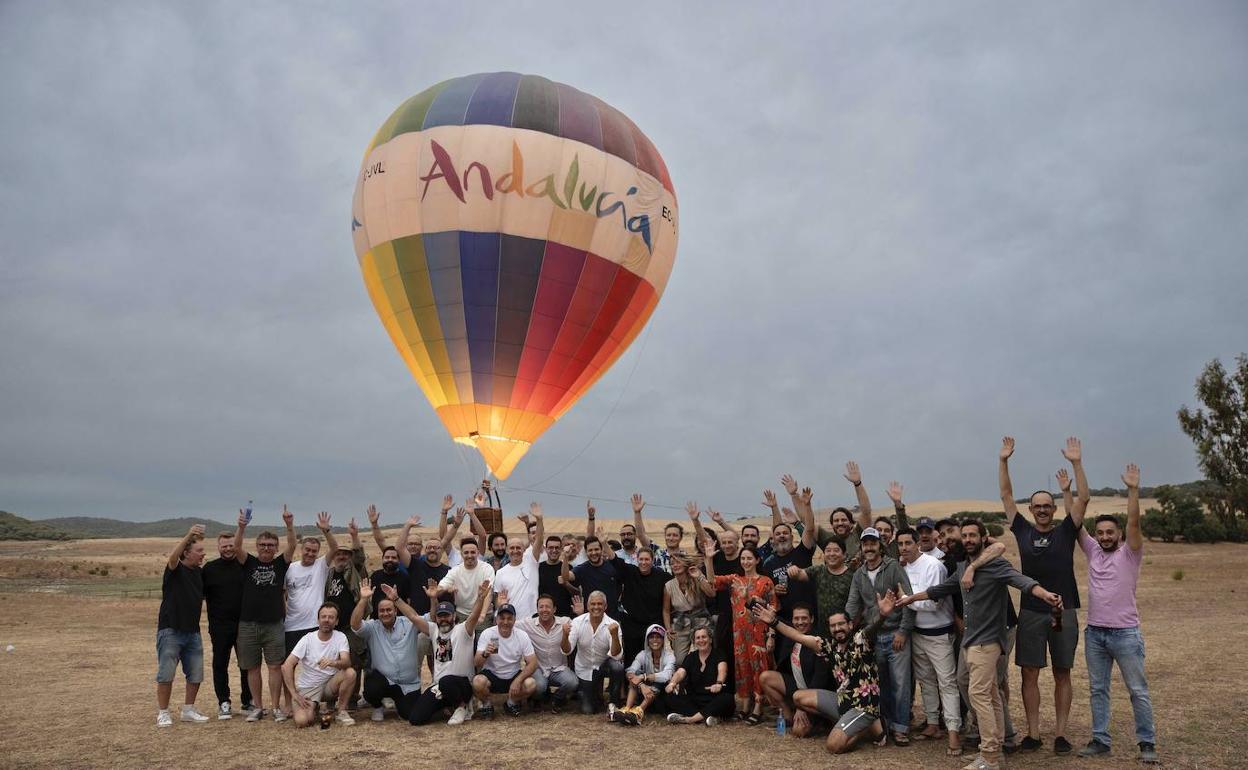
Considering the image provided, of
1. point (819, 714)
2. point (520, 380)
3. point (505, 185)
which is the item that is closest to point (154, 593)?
point (520, 380)

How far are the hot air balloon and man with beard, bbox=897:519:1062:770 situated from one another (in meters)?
13.4

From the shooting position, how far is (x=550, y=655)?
414 inches

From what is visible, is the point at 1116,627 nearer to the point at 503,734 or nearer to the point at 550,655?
the point at 550,655

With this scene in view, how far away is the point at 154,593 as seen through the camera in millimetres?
28750

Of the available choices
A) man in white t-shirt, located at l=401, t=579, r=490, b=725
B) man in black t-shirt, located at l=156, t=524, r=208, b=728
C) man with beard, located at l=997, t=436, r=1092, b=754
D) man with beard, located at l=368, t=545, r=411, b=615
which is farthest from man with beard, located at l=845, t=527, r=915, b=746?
man in black t-shirt, located at l=156, t=524, r=208, b=728

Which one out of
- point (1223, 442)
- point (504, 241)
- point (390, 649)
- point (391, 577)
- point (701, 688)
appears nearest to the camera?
point (701, 688)

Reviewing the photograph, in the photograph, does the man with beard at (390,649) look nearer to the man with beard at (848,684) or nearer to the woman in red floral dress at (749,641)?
the woman in red floral dress at (749,641)

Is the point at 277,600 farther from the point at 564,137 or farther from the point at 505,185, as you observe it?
the point at 564,137

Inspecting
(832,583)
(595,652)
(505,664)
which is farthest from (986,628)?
(505,664)

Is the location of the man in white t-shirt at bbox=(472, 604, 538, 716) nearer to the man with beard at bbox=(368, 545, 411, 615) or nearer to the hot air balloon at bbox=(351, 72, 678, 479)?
the man with beard at bbox=(368, 545, 411, 615)

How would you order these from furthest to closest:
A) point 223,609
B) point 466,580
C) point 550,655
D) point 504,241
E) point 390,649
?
point 504,241 < point 466,580 < point 550,655 < point 390,649 < point 223,609

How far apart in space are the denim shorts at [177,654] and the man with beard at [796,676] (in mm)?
6595

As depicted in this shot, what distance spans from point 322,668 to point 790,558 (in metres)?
5.69

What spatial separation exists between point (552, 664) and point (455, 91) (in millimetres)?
14931
